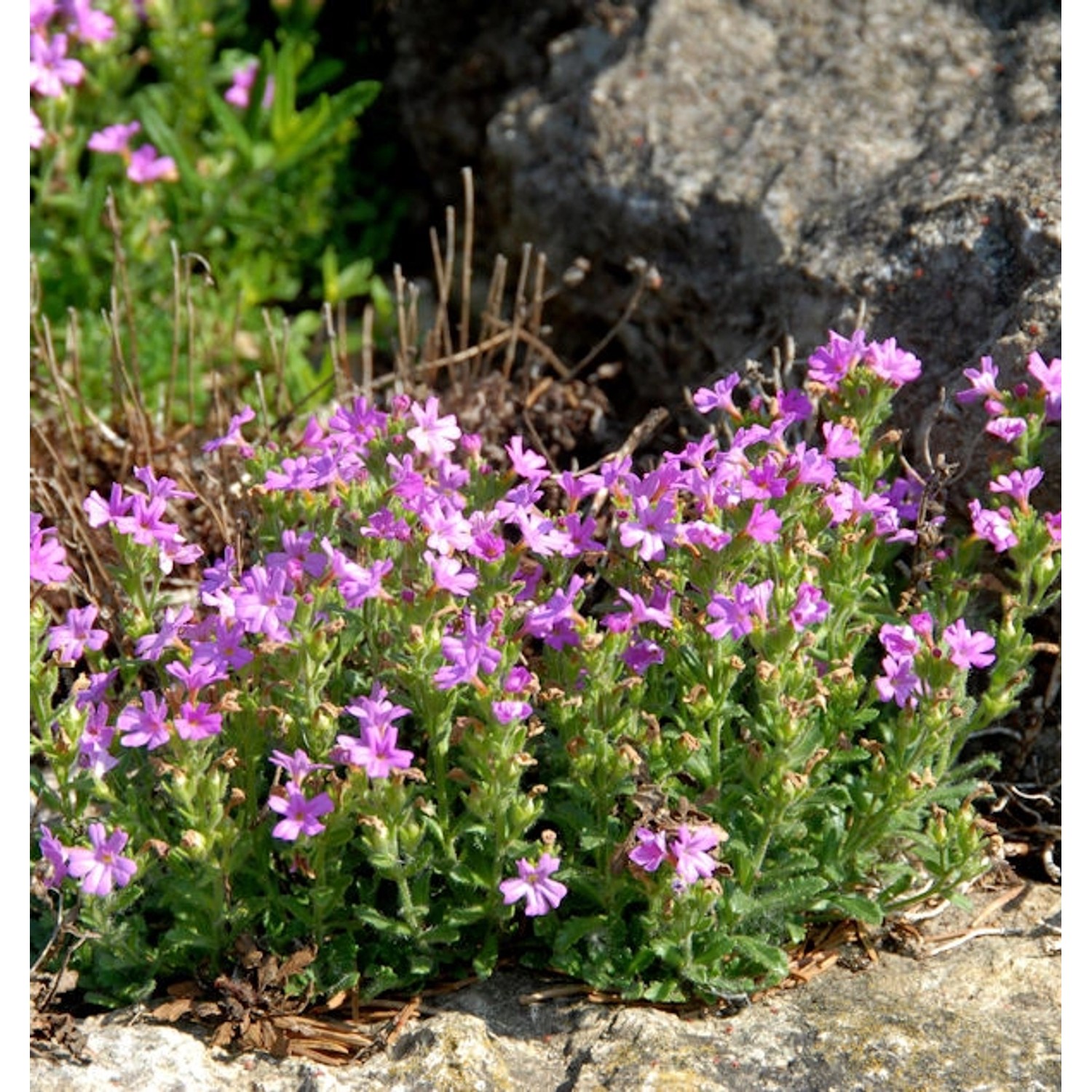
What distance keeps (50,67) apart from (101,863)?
9.94ft

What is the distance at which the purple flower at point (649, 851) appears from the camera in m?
2.79

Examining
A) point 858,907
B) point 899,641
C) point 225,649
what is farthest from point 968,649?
point 225,649

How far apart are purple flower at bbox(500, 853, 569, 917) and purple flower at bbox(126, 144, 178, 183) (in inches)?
123

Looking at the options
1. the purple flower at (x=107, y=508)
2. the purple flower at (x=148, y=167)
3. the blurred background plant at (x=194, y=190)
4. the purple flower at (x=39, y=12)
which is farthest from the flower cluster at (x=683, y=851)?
the purple flower at (x=39, y=12)

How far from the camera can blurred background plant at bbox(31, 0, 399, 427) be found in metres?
5.02

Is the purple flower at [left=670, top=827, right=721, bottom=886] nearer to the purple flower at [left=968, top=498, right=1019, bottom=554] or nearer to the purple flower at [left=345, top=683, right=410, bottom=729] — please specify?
the purple flower at [left=345, top=683, right=410, bottom=729]

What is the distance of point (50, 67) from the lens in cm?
491

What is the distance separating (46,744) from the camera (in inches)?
116

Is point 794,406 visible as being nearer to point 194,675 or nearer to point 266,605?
point 266,605

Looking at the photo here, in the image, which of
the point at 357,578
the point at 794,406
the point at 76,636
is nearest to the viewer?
the point at 357,578

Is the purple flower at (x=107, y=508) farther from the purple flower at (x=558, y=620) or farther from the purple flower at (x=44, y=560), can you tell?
the purple flower at (x=558, y=620)

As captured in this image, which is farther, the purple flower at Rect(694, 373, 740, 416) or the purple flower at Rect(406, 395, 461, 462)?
the purple flower at Rect(694, 373, 740, 416)

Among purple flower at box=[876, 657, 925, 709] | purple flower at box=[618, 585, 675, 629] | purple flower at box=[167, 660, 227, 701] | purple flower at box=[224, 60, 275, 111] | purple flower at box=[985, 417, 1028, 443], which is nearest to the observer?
purple flower at box=[167, 660, 227, 701]

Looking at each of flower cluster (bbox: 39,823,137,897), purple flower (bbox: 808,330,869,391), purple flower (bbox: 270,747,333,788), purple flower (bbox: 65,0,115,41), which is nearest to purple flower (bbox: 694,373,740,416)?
purple flower (bbox: 808,330,869,391)
